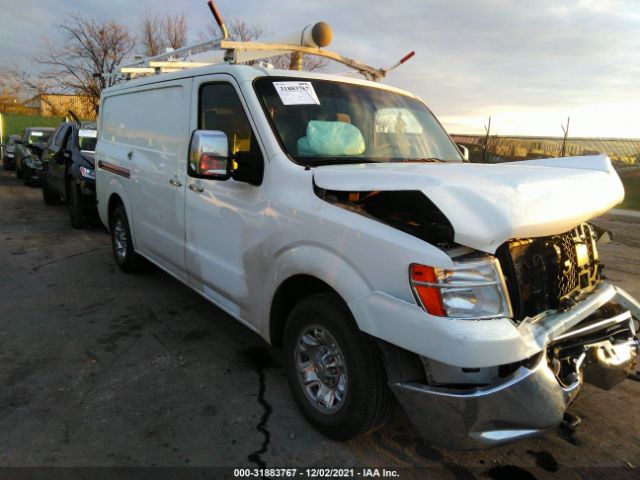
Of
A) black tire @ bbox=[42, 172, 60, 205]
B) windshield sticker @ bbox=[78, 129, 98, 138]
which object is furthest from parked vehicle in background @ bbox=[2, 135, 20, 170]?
windshield sticker @ bbox=[78, 129, 98, 138]

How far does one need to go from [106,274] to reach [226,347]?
268 centimetres

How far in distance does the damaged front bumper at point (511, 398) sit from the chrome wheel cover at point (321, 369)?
1.40 ft

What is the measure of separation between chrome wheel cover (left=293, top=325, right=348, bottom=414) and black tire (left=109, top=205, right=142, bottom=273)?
329cm

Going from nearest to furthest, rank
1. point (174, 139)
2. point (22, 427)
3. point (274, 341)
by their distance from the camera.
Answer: point (22, 427), point (274, 341), point (174, 139)

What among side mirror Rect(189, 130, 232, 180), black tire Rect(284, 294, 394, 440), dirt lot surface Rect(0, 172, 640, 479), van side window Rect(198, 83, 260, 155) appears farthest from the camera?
van side window Rect(198, 83, 260, 155)

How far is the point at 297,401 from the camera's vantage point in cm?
284

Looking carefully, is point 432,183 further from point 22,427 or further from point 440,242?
point 22,427

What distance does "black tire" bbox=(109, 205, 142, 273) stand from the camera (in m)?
5.35

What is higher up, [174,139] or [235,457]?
[174,139]

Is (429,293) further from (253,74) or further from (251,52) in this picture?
(251,52)

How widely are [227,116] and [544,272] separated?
2.29m

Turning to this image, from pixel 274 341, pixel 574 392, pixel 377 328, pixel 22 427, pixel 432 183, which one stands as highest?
pixel 432 183

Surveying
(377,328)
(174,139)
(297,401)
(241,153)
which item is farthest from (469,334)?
(174,139)

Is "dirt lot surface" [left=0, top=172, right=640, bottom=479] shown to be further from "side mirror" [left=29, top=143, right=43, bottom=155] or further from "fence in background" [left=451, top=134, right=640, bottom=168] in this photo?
"fence in background" [left=451, top=134, right=640, bottom=168]
